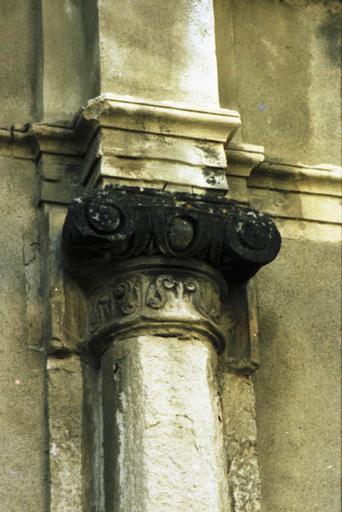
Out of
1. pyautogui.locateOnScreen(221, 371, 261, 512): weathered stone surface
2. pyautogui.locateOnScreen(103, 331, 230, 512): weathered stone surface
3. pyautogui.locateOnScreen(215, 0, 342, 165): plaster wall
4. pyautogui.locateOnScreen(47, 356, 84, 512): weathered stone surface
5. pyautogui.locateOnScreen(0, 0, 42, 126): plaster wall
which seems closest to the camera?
pyautogui.locateOnScreen(103, 331, 230, 512): weathered stone surface

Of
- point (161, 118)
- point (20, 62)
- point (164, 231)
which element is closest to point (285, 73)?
point (161, 118)

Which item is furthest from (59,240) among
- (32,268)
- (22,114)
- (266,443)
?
(266,443)

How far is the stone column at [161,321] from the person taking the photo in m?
5.59

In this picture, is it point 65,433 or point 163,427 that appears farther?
point 65,433

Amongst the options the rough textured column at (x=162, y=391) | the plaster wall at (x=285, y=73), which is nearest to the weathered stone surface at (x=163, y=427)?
the rough textured column at (x=162, y=391)

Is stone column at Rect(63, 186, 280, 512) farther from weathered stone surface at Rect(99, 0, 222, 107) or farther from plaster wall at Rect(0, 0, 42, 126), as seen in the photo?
plaster wall at Rect(0, 0, 42, 126)

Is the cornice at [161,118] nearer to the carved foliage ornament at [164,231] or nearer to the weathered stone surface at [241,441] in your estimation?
the carved foliage ornament at [164,231]

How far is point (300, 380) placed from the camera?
6.23 meters

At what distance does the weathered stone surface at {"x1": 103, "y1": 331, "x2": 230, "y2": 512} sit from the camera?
18.2 feet

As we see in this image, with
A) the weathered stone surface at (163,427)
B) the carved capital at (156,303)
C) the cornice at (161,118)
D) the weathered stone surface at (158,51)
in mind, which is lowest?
the weathered stone surface at (163,427)

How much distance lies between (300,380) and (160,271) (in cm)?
71

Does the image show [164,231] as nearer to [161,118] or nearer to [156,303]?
[156,303]

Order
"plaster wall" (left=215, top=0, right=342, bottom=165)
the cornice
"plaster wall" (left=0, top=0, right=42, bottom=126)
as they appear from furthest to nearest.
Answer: "plaster wall" (left=215, top=0, right=342, bottom=165) < "plaster wall" (left=0, top=0, right=42, bottom=126) < the cornice

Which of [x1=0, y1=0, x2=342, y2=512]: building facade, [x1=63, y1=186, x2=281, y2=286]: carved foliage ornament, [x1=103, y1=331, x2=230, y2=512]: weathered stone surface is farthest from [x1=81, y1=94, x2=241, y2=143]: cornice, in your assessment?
[x1=103, y1=331, x2=230, y2=512]: weathered stone surface
